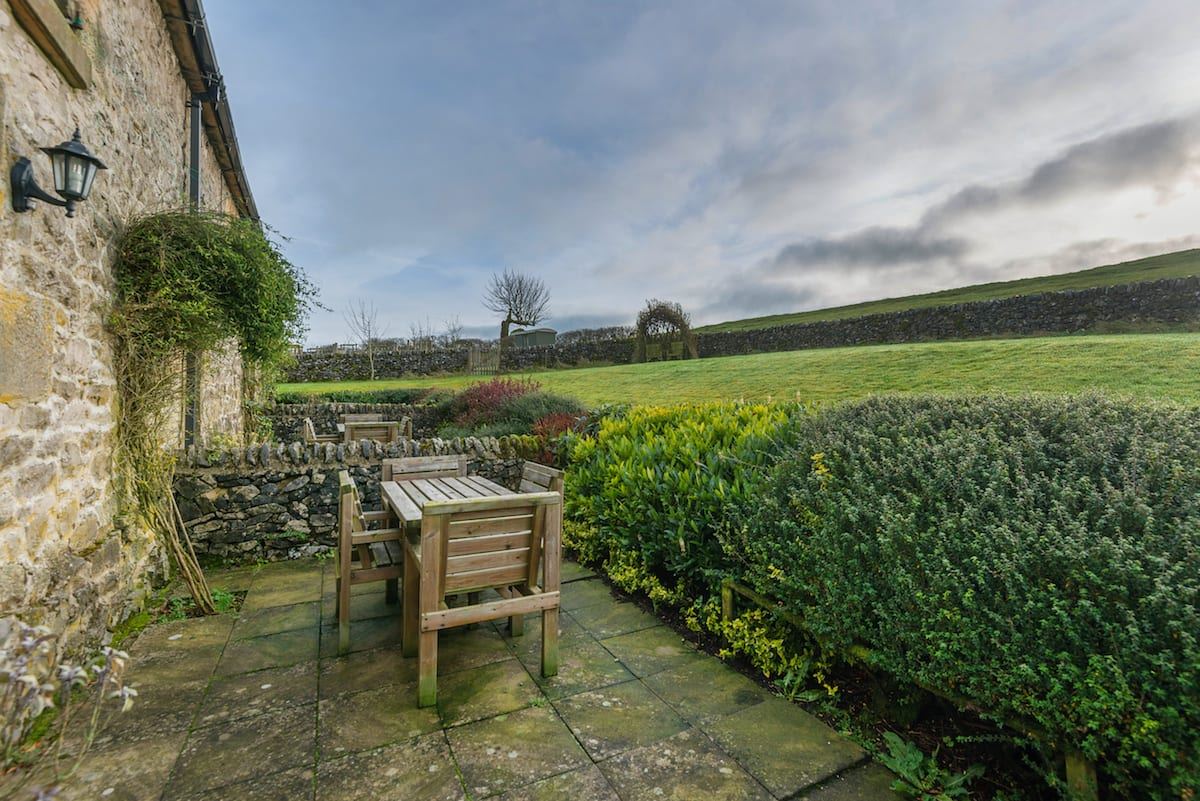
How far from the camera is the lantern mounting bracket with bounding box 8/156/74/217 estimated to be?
2.55 meters

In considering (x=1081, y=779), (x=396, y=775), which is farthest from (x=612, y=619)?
(x=1081, y=779)

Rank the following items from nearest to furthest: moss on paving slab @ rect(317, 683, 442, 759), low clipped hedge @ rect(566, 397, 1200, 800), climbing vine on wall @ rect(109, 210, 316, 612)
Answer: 1. low clipped hedge @ rect(566, 397, 1200, 800)
2. moss on paving slab @ rect(317, 683, 442, 759)
3. climbing vine on wall @ rect(109, 210, 316, 612)

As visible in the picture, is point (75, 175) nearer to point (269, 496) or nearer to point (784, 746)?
point (269, 496)

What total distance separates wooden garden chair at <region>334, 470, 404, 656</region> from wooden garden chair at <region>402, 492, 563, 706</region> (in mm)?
365

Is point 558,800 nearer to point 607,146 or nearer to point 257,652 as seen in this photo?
point 257,652

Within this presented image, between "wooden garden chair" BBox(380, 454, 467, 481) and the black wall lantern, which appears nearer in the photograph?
the black wall lantern

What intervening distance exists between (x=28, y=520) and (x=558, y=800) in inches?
122

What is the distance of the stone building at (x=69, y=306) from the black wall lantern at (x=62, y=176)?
0.18ft

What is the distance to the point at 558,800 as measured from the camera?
2086 millimetres

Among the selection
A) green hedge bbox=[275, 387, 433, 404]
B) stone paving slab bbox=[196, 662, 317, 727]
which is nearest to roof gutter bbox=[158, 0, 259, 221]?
stone paving slab bbox=[196, 662, 317, 727]

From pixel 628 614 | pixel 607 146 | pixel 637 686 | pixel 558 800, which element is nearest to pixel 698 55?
pixel 607 146

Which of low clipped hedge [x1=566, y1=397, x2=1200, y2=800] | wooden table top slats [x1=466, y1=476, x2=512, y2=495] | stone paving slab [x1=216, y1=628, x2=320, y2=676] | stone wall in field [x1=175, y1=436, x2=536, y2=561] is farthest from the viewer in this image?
stone wall in field [x1=175, y1=436, x2=536, y2=561]

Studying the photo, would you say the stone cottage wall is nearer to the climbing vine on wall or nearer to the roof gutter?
the climbing vine on wall

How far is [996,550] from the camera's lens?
2.12 m
